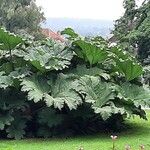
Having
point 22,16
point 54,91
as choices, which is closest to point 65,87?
point 54,91

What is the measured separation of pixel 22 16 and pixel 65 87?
33603 mm

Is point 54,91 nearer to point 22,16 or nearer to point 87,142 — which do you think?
point 87,142

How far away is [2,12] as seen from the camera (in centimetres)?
4188

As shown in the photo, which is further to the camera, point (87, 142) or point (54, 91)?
point (54, 91)

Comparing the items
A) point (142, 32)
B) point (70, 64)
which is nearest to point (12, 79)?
point (70, 64)

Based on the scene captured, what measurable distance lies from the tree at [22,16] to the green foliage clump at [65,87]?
3199cm

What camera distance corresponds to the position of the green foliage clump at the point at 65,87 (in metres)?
8.86

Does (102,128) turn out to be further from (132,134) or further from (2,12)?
(2,12)

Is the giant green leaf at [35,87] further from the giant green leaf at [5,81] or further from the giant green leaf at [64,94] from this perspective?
the giant green leaf at [5,81]

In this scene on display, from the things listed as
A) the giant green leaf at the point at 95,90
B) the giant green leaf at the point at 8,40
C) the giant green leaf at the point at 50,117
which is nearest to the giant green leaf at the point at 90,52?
the giant green leaf at the point at 95,90

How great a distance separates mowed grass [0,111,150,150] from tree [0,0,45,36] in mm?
32906

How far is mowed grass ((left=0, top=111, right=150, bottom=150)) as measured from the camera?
26.2 feet

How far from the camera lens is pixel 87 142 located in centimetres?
848

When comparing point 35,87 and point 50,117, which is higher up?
point 35,87
